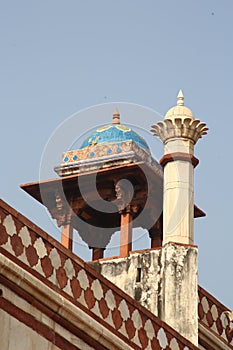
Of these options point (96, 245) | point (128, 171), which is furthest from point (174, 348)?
point (96, 245)

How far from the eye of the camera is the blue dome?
1991 cm

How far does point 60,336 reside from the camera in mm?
12953

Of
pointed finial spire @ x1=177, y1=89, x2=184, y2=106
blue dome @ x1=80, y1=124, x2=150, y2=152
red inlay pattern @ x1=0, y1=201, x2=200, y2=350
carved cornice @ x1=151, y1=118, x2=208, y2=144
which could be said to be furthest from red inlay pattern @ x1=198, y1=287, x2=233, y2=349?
pointed finial spire @ x1=177, y1=89, x2=184, y2=106

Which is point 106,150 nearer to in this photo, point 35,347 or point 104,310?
point 104,310

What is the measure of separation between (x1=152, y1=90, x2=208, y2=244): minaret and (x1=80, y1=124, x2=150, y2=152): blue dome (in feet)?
4.21

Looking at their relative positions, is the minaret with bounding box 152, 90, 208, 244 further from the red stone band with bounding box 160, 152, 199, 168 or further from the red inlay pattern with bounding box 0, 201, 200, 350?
the red inlay pattern with bounding box 0, 201, 200, 350

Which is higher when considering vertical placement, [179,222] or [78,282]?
[179,222]

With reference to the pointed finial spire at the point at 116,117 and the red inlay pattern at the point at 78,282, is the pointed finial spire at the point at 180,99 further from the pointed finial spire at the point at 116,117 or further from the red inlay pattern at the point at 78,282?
the red inlay pattern at the point at 78,282

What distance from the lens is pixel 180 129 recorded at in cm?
1844

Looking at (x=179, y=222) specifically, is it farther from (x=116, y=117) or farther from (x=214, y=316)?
(x=116, y=117)

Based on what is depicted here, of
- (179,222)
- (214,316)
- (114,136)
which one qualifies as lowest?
(214,316)

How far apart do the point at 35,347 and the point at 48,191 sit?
7.51m

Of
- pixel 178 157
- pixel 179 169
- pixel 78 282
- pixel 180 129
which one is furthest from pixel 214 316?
pixel 78 282

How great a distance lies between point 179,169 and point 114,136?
7.10 ft
